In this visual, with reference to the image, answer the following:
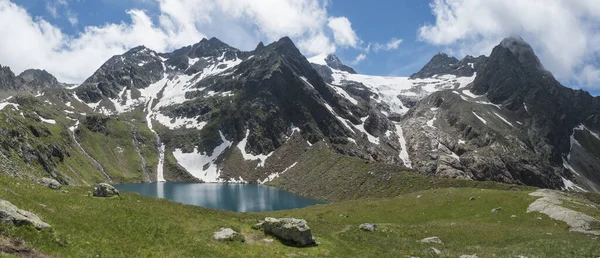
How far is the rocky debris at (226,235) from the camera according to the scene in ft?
90.7

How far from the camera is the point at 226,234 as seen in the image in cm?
2819

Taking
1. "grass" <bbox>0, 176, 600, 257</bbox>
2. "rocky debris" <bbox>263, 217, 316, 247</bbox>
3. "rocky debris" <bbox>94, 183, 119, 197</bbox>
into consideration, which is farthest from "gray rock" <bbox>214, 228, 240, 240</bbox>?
"rocky debris" <bbox>94, 183, 119, 197</bbox>

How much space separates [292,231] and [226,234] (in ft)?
16.9

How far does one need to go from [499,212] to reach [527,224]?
659 centimetres

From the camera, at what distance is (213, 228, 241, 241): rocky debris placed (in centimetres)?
2765

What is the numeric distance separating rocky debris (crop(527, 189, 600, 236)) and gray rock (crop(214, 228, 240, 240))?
3777 centimetres

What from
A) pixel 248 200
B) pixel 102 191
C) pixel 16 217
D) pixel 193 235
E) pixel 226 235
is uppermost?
pixel 102 191

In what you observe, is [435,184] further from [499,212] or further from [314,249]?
[314,249]

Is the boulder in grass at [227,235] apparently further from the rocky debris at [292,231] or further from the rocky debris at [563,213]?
the rocky debris at [563,213]

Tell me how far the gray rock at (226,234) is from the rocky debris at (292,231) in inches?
122

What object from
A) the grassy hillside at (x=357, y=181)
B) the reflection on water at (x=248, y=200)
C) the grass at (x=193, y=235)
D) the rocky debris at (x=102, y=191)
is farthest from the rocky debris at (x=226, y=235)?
the reflection on water at (x=248, y=200)

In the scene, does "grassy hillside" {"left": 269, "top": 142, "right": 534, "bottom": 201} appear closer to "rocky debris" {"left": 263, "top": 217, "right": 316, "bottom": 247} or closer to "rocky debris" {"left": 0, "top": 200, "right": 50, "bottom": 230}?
"rocky debris" {"left": 263, "top": 217, "right": 316, "bottom": 247}

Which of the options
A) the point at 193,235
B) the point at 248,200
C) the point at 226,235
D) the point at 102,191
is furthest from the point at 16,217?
the point at 248,200

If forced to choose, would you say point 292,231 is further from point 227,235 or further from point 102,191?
point 102,191
